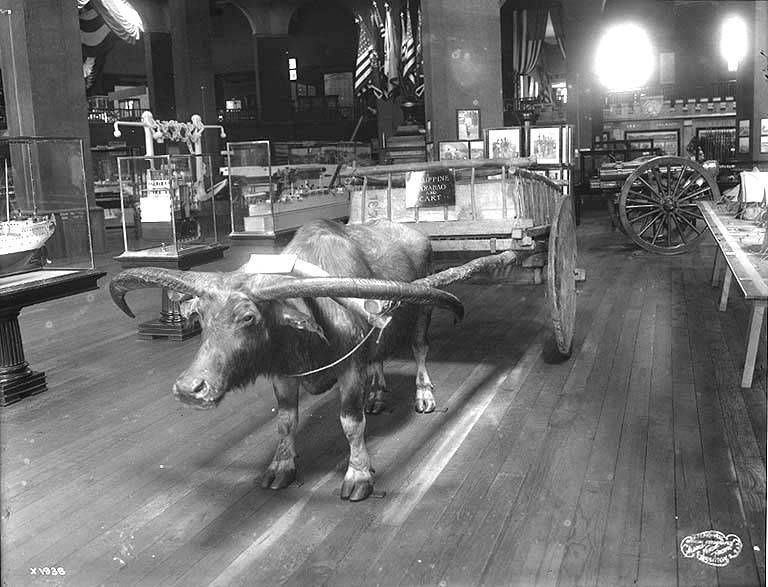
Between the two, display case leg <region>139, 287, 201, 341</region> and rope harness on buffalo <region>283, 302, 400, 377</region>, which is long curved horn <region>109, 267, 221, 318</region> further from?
display case leg <region>139, 287, 201, 341</region>

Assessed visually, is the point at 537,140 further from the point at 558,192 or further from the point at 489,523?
the point at 489,523

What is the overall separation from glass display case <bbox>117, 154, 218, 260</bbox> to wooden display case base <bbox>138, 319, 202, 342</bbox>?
2.00 feet

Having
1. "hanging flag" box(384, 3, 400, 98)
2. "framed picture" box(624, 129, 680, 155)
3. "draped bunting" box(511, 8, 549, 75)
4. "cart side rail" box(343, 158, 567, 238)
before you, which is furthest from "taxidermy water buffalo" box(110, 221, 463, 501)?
"draped bunting" box(511, 8, 549, 75)

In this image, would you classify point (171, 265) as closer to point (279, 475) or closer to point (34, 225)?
point (34, 225)

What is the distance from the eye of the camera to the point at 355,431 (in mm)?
3418

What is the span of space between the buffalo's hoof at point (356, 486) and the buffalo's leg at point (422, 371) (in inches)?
43.4

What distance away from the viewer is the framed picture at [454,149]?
35.2 ft

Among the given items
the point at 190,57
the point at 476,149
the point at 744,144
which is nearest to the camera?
the point at 476,149

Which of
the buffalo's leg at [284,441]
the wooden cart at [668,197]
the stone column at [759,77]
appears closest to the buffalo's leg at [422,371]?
the buffalo's leg at [284,441]

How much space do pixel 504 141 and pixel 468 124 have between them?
1313 millimetres

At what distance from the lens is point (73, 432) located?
443cm

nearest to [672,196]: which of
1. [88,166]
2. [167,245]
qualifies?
[167,245]

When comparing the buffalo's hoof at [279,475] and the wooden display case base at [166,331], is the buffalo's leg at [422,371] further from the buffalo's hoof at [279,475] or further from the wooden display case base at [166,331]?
the wooden display case base at [166,331]

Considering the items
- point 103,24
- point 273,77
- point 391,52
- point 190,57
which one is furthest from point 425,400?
A: point 273,77
